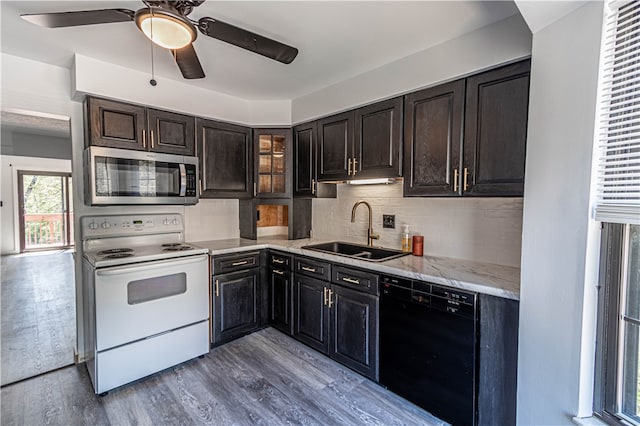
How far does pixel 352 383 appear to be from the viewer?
221 centimetres

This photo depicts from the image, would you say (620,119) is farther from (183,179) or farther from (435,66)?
(183,179)

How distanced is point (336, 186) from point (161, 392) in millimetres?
2311

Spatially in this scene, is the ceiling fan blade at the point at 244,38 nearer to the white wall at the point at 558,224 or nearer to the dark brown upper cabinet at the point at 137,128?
the white wall at the point at 558,224

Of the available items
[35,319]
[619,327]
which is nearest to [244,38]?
[619,327]

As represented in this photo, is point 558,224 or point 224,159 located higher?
point 224,159

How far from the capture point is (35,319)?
10.8ft

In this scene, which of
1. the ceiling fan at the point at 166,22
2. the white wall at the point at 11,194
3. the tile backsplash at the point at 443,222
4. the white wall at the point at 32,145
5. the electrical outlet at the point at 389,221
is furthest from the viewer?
the white wall at the point at 11,194

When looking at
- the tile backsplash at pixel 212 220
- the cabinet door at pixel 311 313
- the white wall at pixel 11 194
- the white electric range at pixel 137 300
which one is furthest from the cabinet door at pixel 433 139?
the white wall at pixel 11 194

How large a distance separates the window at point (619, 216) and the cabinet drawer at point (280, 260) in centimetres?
217

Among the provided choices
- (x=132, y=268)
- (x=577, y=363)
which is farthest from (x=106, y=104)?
(x=577, y=363)

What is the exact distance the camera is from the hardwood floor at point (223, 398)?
185cm

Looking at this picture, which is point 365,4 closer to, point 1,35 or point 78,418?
point 1,35

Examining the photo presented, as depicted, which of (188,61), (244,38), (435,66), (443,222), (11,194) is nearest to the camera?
(244,38)

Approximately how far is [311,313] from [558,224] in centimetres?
194
